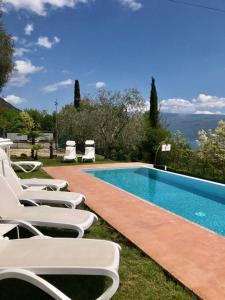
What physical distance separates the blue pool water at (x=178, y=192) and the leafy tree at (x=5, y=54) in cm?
736

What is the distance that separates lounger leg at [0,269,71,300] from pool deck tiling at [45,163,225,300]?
148 centimetres

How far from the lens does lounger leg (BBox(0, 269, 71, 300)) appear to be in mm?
2594

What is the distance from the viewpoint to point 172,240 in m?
4.90

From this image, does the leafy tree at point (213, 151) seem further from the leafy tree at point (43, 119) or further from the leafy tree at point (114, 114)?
the leafy tree at point (43, 119)

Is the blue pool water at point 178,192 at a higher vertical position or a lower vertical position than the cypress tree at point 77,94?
lower

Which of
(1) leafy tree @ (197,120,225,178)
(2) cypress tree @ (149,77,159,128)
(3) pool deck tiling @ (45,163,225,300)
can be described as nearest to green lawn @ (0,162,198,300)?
(3) pool deck tiling @ (45,163,225,300)

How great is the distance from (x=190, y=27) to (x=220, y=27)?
1.84 metres

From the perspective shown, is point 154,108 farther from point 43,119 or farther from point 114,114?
point 43,119

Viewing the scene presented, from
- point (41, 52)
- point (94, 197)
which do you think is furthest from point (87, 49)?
point (94, 197)

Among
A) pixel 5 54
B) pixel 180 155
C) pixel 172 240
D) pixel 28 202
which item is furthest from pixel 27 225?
pixel 5 54

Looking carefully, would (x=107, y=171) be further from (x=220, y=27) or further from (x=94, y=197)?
(x=220, y=27)

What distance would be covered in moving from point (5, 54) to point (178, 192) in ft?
36.6

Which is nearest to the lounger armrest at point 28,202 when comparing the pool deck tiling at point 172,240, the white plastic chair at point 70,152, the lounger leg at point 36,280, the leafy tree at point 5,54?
the pool deck tiling at point 172,240

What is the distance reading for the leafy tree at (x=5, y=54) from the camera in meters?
16.5
